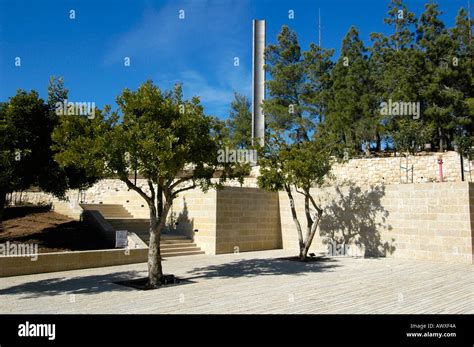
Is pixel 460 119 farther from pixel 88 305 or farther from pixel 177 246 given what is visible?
pixel 88 305

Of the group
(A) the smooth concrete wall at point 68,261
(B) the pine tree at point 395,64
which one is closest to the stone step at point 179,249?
(A) the smooth concrete wall at point 68,261

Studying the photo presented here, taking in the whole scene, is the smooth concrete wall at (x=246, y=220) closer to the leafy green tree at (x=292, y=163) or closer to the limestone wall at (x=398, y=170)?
the leafy green tree at (x=292, y=163)

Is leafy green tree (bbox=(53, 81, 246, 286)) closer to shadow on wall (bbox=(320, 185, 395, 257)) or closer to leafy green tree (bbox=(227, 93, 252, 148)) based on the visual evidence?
shadow on wall (bbox=(320, 185, 395, 257))

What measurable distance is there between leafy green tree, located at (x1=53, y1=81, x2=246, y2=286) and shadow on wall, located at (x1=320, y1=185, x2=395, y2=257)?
945cm

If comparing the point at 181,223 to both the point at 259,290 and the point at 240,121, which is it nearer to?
the point at 259,290

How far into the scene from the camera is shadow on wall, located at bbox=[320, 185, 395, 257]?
57.7 ft

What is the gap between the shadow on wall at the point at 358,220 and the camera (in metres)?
17.6

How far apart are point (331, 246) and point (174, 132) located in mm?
11862

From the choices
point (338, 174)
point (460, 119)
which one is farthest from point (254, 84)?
point (460, 119)

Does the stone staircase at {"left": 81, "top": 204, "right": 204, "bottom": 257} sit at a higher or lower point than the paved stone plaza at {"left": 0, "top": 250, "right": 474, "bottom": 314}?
higher

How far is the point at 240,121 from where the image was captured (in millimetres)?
45031

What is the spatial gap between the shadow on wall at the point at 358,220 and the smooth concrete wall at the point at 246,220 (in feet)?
9.57

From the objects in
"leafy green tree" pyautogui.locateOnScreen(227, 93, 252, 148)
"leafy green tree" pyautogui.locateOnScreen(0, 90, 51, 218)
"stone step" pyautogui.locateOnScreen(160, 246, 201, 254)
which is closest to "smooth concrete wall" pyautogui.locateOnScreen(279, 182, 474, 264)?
"stone step" pyautogui.locateOnScreen(160, 246, 201, 254)

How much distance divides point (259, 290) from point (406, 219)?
9.72 metres
